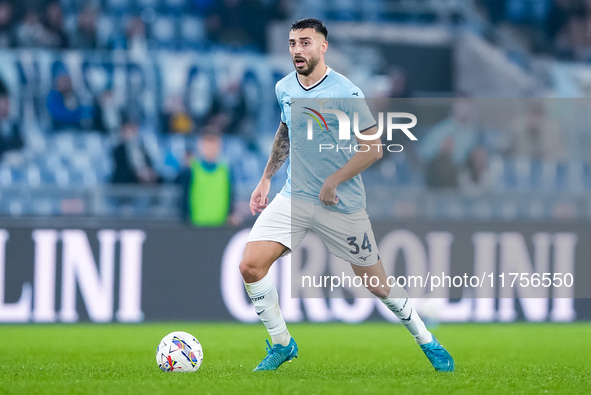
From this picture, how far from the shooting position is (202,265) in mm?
10508

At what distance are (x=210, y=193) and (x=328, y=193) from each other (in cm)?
534

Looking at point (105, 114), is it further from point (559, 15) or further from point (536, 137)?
point (559, 15)

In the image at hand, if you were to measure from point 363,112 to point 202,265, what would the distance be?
16.7 feet

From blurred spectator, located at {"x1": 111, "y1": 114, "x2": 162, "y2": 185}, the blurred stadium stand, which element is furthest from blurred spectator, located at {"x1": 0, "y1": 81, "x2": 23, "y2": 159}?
blurred spectator, located at {"x1": 111, "y1": 114, "x2": 162, "y2": 185}

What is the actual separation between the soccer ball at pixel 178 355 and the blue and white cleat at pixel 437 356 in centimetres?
147

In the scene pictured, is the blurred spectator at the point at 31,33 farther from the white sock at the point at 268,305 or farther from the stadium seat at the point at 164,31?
the white sock at the point at 268,305

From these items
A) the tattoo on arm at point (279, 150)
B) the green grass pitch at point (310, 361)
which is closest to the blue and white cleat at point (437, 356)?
the green grass pitch at point (310, 361)

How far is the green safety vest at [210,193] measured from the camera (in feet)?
36.0

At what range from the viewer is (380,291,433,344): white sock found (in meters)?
6.05

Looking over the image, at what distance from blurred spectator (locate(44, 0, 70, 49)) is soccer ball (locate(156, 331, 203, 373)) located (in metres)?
8.77

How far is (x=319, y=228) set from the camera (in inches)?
238

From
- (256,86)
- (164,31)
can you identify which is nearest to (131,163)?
(256,86)

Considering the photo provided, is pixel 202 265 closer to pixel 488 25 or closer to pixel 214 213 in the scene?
pixel 214 213

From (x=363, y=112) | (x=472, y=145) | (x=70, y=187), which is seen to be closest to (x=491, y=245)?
(x=472, y=145)
